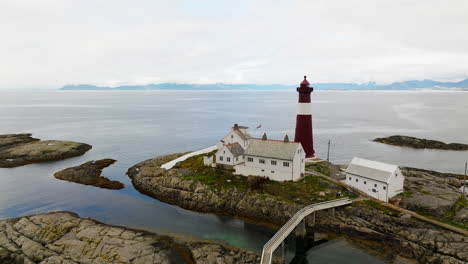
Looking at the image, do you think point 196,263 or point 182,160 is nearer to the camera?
point 196,263

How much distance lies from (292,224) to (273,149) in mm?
16717

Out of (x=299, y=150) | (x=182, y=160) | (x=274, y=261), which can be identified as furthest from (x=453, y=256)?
(x=182, y=160)

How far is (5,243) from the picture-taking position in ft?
104

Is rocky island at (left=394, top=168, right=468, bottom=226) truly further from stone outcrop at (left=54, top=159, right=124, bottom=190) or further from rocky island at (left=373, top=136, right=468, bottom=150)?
stone outcrop at (left=54, top=159, right=124, bottom=190)

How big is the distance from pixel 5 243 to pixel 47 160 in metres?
41.4

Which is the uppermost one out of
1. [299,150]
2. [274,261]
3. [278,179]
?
[299,150]

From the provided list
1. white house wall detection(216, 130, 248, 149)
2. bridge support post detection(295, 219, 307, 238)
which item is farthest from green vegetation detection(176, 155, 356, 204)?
white house wall detection(216, 130, 248, 149)

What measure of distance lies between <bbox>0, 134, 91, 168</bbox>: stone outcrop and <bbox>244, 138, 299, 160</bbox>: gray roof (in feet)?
166

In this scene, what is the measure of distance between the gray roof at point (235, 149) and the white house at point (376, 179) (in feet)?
61.5

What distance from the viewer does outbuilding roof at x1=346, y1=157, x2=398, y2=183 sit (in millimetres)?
38719

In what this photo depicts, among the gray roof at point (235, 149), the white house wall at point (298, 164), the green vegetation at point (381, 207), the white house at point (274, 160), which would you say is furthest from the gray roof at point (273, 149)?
the green vegetation at point (381, 207)

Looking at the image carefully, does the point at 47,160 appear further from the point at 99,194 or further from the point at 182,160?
the point at 182,160

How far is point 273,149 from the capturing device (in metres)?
46.4

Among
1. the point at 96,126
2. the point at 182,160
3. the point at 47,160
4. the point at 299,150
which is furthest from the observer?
the point at 96,126
